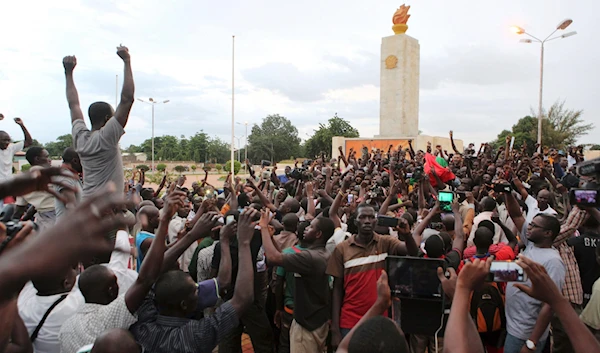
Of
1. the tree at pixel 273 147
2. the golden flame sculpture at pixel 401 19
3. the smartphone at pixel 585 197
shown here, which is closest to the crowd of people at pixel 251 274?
the smartphone at pixel 585 197

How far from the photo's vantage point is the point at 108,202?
4.04 feet

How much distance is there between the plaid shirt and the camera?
4.18m

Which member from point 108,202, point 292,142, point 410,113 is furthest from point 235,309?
point 292,142

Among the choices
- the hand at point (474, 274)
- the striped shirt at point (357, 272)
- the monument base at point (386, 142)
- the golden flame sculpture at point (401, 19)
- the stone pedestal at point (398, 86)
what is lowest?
the striped shirt at point (357, 272)

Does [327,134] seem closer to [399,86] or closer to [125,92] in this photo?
[399,86]

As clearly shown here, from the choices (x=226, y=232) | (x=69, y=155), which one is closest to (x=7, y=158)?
(x=69, y=155)

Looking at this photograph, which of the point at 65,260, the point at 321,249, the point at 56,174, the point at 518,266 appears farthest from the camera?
the point at 321,249

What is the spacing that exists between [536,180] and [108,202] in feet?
26.3

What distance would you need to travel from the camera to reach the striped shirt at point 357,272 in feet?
12.4

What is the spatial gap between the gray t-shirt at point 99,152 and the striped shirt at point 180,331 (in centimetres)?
133

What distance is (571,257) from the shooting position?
431 cm

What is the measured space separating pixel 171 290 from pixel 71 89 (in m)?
2.17

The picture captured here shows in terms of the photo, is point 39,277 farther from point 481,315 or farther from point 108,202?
point 481,315

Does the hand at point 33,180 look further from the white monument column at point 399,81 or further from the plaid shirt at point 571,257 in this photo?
the white monument column at point 399,81
